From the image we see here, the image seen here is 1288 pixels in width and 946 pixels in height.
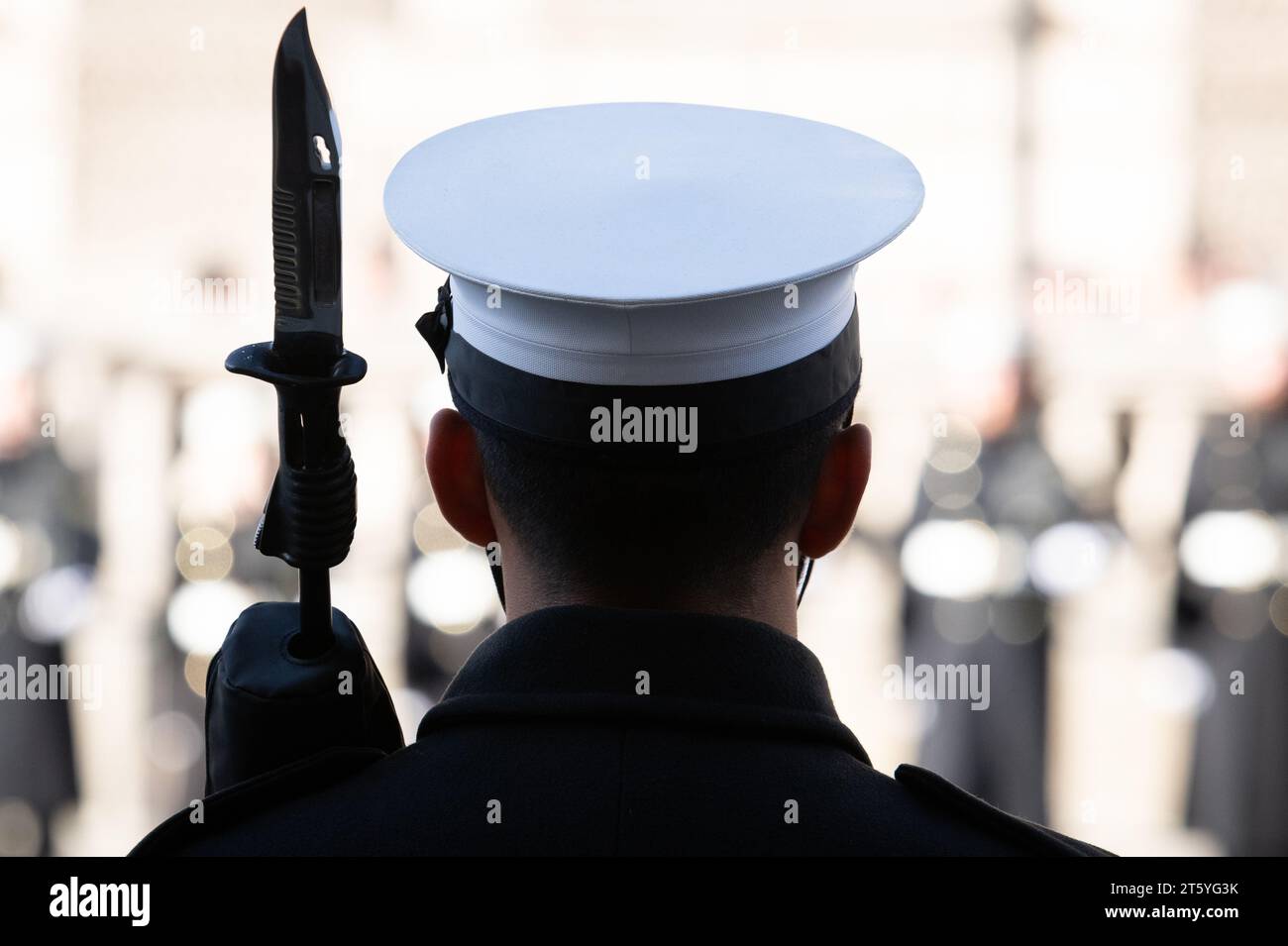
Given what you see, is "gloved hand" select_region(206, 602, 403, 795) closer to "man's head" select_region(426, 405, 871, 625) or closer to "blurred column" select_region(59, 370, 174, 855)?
"man's head" select_region(426, 405, 871, 625)

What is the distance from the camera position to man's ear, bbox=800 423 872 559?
1.10 m

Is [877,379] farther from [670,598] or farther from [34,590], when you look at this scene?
[670,598]

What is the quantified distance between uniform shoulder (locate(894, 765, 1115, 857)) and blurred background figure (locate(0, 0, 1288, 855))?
3.30 metres

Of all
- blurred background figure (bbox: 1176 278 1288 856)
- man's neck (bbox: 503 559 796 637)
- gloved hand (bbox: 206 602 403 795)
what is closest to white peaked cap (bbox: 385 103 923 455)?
man's neck (bbox: 503 559 796 637)

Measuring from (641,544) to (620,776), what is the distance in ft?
0.51

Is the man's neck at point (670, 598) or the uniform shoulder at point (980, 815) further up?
the man's neck at point (670, 598)

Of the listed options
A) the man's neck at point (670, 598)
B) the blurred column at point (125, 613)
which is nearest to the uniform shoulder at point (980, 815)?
the man's neck at point (670, 598)

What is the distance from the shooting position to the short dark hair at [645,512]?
3.38 feet

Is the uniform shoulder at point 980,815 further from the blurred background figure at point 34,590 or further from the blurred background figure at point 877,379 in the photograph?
the blurred background figure at point 34,590

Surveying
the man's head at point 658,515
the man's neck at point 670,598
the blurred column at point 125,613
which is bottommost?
the blurred column at point 125,613

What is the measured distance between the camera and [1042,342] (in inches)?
214

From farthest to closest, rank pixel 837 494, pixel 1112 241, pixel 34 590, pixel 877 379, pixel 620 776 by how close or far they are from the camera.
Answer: pixel 1112 241 → pixel 877 379 → pixel 34 590 → pixel 837 494 → pixel 620 776

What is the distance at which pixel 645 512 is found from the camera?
1028 mm

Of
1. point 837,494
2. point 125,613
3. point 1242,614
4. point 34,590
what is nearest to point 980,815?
point 837,494
